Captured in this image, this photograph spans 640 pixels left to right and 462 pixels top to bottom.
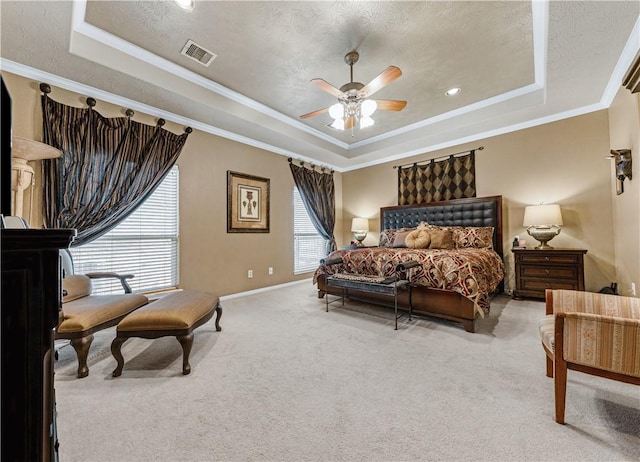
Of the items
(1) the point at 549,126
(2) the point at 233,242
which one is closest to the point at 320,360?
(2) the point at 233,242

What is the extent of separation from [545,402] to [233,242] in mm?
3998

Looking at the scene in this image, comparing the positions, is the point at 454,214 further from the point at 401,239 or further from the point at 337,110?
the point at 337,110

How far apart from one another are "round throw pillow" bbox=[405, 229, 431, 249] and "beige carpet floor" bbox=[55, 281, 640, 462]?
1.65 m

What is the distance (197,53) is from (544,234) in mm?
4954

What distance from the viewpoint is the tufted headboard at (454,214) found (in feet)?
14.2

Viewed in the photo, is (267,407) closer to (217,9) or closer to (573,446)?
(573,446)

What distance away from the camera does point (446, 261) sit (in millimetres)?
2891

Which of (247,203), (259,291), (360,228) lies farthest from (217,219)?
(360,228)

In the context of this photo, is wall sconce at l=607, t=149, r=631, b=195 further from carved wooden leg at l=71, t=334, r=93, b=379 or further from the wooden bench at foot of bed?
carved wooden leg at l=71, t=334, r=93, b=379

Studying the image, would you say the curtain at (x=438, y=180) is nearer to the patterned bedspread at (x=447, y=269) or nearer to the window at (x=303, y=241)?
the patterned bedspread at (x=447, y=269)

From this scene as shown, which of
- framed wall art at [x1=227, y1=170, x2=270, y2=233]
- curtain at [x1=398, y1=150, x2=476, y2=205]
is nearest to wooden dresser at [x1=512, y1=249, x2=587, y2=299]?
curtain at [x1=398, y1=150, x2=476, y2=205]

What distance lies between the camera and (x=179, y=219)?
12.2 feet

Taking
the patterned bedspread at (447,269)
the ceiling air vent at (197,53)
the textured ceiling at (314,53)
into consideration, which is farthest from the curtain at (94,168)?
the patterned bedspread at (447,269)

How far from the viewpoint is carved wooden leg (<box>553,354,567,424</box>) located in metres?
1.39
